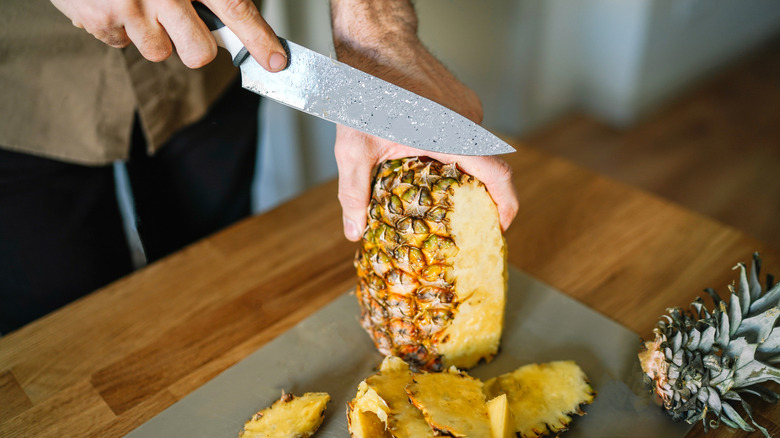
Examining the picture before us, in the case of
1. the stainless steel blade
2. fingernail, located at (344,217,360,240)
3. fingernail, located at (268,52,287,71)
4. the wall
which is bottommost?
the wall

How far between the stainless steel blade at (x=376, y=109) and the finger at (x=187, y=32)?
6 centimetres

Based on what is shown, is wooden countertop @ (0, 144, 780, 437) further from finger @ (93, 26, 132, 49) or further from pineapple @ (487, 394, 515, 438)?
finger @ (93, 26, 132, 49)

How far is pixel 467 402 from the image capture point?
0.77 metres

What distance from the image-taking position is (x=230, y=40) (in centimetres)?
83

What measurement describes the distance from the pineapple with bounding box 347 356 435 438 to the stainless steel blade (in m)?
0.35

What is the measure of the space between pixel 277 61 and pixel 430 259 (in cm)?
36

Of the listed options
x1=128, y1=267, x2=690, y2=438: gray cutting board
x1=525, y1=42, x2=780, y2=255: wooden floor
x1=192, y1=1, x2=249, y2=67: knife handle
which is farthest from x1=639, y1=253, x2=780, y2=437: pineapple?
x1=525, y1=42, x2=780, y2=255: wooden floor

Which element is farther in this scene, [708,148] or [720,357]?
[708,148]

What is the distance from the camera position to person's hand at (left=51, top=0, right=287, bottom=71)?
0.78m

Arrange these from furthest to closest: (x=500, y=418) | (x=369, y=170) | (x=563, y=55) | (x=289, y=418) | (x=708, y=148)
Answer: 1. (x=563, y=55)
2. (x=708, y=148)
3. (x=369, y=170)
4. (x=289, y=418)
5. (x=500, y=418)

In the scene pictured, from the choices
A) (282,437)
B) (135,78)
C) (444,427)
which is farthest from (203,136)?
(444,427)

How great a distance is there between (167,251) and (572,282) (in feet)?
3.19

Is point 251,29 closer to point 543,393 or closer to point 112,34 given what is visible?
point 112,34

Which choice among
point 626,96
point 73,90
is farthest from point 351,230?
point 626,96
